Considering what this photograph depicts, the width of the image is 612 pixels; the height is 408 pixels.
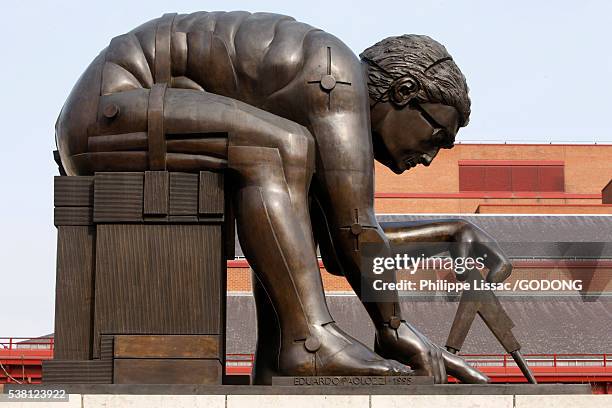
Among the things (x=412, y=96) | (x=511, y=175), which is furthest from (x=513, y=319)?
(x=511, y=175)

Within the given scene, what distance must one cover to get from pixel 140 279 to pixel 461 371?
2.32m

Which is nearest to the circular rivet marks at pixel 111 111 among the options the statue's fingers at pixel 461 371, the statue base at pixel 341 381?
the statue base at pixel 341 381

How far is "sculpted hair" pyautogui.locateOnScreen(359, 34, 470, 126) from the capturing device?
8.61 metres

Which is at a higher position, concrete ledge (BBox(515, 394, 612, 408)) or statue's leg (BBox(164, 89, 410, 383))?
statue's leg (BBox(164, 89, 410, 383))

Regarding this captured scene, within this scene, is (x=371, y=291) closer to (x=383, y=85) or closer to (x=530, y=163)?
(x=383, y=85)

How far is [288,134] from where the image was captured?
26.2 feet

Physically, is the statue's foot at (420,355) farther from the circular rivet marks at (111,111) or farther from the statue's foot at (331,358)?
the circular rivet marks at (111,111)

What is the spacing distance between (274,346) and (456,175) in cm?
4510

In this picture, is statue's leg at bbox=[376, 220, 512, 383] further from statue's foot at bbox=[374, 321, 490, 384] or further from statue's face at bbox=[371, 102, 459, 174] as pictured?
statue's face at bbox=[371, 102, 459, 174]

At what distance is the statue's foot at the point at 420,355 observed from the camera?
816 cm


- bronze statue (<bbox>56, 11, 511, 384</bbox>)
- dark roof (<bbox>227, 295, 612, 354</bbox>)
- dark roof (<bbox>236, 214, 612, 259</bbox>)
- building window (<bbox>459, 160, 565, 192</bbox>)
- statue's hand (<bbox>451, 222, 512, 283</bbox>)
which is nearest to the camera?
bronze statue (<bbox>56, 11, 511, 384</bbox>)

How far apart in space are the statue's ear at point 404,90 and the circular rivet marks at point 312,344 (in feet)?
6.26

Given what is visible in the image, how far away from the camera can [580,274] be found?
30.6m

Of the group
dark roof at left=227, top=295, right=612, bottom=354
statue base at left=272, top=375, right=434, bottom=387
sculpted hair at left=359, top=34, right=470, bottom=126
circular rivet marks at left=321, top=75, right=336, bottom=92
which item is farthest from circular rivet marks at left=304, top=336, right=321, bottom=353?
dark roof at left=227, top=295, right=612, bottom=354
